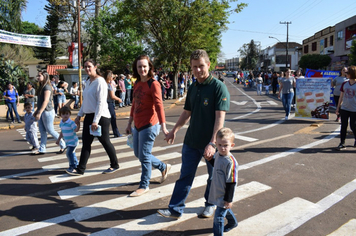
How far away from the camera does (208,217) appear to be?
381 centimetres

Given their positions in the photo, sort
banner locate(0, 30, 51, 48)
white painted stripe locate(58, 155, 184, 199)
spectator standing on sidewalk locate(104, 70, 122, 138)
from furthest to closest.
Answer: banner locate(0, 30, 51, 48), spectator standing on sidewalk locate(104, 70, 122, 138), white painted stripe locate(58, 155, 184, 199)

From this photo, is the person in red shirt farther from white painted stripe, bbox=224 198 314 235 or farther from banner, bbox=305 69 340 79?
banner, bbox=305 69 340 79

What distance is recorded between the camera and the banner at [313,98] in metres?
10.9

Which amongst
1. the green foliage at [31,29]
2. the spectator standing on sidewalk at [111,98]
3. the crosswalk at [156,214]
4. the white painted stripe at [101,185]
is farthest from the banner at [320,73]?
the green foliage at [31,29]

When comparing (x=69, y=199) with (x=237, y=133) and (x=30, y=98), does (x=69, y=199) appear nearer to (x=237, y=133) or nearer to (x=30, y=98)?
(x=237, y=133)

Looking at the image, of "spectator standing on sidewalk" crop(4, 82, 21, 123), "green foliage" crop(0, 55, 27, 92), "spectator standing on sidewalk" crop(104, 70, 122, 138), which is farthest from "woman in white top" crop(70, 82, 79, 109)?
"spectator standing on sidewalk" crop(104, 70, 122, 138)

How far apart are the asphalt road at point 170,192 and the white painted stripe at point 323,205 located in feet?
0.04

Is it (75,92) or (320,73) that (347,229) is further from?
(75,92)

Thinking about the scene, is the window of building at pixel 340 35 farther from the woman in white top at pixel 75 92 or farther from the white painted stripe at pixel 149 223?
the white painted stripe at pixel 149 223

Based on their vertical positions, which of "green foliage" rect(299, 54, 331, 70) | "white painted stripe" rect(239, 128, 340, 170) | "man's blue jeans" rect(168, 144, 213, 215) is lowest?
"white painted stripe" rect(239, 128, 340, 170)

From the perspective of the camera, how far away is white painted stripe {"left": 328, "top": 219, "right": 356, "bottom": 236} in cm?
340

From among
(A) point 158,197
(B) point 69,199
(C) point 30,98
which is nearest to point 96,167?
(B) point 69,199

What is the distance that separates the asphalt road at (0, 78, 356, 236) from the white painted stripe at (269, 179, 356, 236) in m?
0.01

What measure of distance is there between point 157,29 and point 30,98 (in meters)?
11.2
